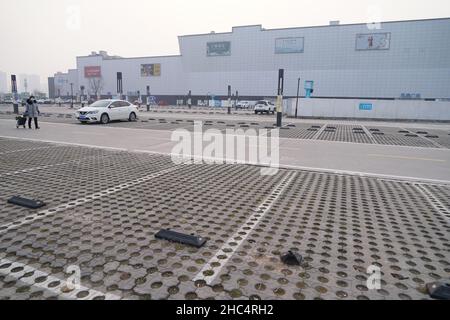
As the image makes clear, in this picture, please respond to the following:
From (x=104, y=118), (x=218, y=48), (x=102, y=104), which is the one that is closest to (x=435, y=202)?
(x=104, y=118)

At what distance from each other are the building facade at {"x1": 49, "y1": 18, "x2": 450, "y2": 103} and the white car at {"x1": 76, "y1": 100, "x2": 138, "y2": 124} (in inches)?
1885

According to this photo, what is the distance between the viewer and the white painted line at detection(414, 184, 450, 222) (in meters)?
4.65

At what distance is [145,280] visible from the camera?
277 cm

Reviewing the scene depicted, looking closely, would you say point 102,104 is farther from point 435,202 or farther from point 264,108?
point 264,108

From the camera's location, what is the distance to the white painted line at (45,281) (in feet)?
8.26

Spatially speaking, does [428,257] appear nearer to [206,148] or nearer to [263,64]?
[206,148]

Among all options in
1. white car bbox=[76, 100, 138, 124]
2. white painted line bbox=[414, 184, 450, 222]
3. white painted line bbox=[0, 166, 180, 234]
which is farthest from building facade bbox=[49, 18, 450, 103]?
white painted line bbox=[0, 166, 180, 234]

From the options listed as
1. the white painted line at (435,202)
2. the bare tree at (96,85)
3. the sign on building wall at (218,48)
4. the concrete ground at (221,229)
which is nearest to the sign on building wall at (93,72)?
the bare tree at (96,85)

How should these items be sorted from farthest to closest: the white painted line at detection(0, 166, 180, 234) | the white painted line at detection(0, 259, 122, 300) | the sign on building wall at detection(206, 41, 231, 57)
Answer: the sign on building wall at detection(206, 41, 231, 57) → the white painted line at detection(0, 166, 180, 234) → the white painted line at detection(0, 259, 122, 300)

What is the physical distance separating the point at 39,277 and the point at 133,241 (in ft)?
3.29

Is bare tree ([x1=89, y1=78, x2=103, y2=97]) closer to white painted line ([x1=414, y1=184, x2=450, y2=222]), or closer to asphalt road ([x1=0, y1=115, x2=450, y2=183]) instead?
asphalt road ([x1=0, y1=115, x2=450, y2=183])

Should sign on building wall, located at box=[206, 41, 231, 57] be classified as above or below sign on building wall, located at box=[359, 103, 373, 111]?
above

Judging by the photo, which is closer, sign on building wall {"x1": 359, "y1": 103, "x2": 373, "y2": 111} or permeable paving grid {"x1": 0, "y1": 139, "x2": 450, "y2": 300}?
permeable paving grid {"x1": 0, "y1": 139, "x2": 450, "y2": 300}
